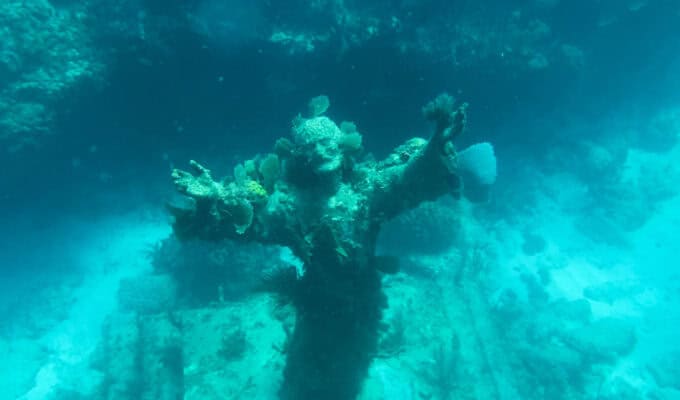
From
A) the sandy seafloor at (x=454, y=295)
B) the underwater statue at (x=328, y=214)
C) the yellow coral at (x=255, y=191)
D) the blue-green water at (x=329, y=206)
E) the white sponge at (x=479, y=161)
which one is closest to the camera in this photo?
the underwater statue at (x=328, y=214)

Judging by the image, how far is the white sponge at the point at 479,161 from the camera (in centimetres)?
1018

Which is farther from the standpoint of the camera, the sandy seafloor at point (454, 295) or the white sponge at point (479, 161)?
the white sponge at point (479, 161)

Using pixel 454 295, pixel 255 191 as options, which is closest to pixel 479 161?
pixel 454 295

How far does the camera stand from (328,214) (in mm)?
5344

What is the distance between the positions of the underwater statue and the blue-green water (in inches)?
1.1

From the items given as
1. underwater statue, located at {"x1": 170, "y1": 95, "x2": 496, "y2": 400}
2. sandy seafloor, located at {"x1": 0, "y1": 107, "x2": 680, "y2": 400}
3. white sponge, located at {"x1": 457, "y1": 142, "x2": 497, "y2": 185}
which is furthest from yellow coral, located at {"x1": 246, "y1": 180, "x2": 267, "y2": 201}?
white sponge, located at {"x1": 457, "y1": 142, "x2": 497, "y2": 185}

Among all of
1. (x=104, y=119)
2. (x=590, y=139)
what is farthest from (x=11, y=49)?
(x=590, y=139)

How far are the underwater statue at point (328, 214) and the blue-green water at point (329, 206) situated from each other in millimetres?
29

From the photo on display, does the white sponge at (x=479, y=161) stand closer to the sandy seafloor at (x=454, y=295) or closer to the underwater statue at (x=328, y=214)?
the sandy seafloor at (x=454, y=295)

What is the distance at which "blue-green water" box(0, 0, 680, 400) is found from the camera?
18.6 ft

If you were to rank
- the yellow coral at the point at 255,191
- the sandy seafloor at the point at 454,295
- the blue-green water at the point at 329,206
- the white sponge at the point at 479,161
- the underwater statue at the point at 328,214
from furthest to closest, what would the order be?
the white sponge at the point at 479,161, the sandy seafloor at the point at 454,295, the blue-green water at the point at 329,206, the yellow coral at the point at 255,191, the underwater statue at the point at 328,214

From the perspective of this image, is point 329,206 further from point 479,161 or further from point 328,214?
point 479,161

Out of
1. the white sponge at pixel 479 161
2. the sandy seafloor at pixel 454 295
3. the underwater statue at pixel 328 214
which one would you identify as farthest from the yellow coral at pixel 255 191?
the white sponge at pixel 479 161

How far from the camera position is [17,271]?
13336 millimetres
